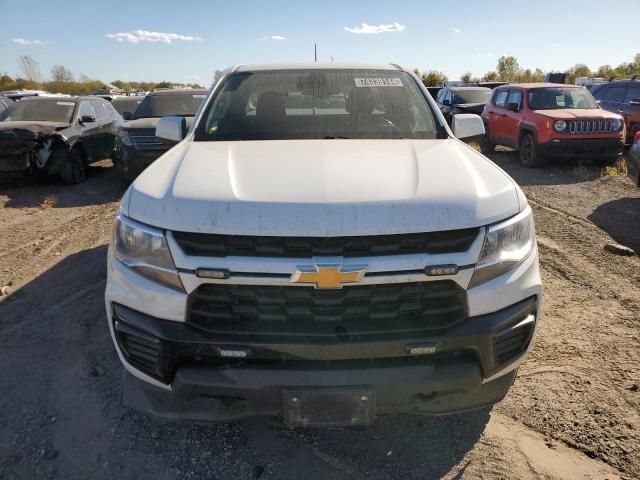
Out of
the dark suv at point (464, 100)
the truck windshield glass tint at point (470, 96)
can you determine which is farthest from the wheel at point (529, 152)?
the truck windshield glass tint at point (470, 96)

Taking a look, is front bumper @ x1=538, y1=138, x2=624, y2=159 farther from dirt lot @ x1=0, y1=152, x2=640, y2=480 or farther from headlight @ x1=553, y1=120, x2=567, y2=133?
dirt lot @ x1=0, y1=152, x2=640, y2=480

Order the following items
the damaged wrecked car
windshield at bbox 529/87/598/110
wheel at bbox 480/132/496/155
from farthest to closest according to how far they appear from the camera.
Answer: wheel at bbox 480/132/496/155
windshield at bbox 529/87/598/110
the damaged wrecked car

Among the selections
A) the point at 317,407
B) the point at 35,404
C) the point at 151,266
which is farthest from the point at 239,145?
the point at 35,404

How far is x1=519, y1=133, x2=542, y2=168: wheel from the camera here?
1020cm

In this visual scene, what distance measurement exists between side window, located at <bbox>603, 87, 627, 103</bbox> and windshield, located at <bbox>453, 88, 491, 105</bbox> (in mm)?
3591

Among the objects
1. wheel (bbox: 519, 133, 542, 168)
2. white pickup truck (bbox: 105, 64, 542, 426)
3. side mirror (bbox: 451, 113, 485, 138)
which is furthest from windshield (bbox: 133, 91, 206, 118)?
white pickup truck (bbox: 105, 64, 542, 426)

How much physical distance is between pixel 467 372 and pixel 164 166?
70.5 inches

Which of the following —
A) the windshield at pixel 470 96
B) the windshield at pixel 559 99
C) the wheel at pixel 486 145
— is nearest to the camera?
the windshield at pixel 559 99

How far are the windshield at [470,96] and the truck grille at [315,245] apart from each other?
48.6ft

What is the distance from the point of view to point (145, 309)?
6.73 feet

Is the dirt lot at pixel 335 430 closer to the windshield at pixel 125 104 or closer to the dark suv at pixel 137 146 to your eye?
the dark suv at pixel 137 146

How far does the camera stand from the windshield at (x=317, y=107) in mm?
3154

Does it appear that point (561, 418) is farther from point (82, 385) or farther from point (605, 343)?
point (82, 385)

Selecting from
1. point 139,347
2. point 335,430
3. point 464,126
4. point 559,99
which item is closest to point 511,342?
point 335,430
